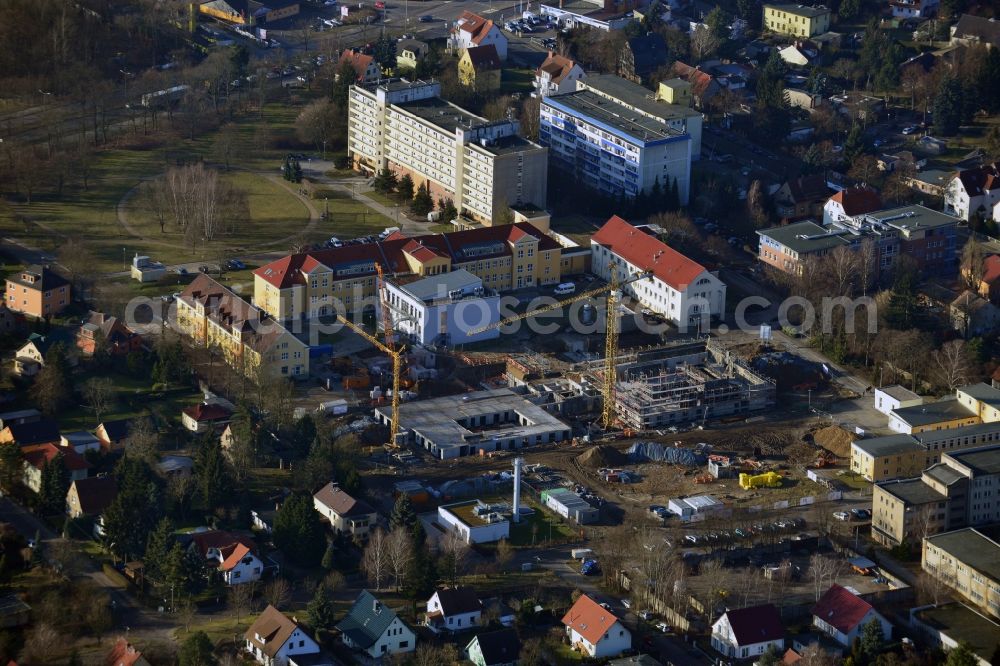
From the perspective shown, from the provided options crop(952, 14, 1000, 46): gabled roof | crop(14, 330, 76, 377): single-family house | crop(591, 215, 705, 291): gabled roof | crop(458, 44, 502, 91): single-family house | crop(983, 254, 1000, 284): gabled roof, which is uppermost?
crop(952, 14, 1000, 46): gabled roof

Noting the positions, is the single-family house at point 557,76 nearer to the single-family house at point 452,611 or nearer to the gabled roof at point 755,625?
the single-family house at point 452,611

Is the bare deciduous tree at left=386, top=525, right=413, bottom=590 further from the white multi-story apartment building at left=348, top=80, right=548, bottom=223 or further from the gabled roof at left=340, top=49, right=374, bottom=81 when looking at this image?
the gabled roof at left=340, top=49, right=374, bottom=81

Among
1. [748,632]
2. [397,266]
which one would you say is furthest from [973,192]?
[748,632]

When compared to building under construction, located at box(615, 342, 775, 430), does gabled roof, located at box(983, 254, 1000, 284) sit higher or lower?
higher

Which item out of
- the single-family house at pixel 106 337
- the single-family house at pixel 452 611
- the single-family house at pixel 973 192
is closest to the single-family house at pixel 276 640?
the single-family house at pixel 452 611

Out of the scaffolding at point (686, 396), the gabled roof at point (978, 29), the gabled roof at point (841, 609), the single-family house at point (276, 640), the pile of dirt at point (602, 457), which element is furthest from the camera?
the gabled roof at point (978, 29)

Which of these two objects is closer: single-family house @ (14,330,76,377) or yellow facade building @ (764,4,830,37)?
single-family house @ (14,330,76,377)

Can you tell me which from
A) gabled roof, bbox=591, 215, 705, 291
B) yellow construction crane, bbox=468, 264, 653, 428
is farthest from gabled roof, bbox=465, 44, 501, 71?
yellow construction crane, bbox=468, 264, 653, 428
